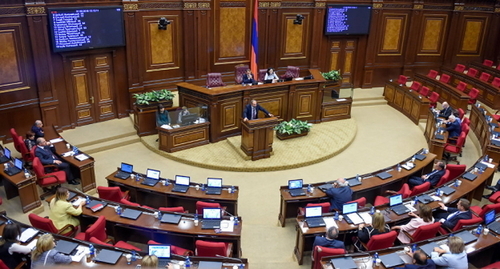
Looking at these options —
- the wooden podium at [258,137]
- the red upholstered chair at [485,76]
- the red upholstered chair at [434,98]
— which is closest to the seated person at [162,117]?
the wooden podium at [258,137]

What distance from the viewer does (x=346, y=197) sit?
7969 millimetres

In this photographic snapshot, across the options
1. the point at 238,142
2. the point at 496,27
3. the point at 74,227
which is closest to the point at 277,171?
the point at 238,142

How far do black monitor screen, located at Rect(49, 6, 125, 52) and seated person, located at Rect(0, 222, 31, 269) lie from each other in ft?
22.1

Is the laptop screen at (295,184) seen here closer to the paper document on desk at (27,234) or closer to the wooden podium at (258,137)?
the wooden podium at (258,137)

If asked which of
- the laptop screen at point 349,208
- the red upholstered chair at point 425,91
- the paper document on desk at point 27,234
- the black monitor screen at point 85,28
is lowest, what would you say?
the paper document on desk at point 27,234

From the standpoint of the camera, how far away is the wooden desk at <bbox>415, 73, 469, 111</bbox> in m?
14.3

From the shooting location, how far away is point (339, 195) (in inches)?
313

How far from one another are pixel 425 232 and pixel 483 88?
10.6 metres

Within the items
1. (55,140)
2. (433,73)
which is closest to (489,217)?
(55,140)

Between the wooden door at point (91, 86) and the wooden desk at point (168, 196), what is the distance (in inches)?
193

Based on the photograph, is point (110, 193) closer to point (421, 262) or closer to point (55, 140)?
point (55, 140)

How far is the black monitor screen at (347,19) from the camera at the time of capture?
52.1ft

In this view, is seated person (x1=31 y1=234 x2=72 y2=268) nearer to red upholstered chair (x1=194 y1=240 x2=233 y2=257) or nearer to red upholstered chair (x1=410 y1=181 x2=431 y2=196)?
red upholstered chair (x1=194 y1=240 x2=233 y2=257)

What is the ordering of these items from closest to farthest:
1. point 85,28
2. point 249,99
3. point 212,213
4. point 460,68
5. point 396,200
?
point 212,213, point 396,200, point 85,28, point 249,99, point 460,68
